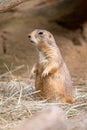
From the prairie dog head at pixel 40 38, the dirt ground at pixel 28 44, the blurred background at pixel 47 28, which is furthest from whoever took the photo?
the blurred background at pixel 47 28

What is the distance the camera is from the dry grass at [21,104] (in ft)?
20.0

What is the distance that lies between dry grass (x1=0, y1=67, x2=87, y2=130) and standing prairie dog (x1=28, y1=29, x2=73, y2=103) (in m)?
0.13

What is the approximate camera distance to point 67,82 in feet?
22.6

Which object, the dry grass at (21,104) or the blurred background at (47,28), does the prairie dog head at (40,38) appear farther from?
the blurred background at (47,28)

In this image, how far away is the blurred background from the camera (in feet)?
34.7

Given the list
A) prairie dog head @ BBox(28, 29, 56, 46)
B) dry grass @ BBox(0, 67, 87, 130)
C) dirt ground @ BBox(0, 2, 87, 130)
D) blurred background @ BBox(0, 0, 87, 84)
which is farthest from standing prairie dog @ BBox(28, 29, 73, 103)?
blurred background @ BBox(0, 0, 87, 84)

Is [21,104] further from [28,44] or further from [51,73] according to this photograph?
[28,44]

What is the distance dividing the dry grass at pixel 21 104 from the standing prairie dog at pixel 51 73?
13 cm

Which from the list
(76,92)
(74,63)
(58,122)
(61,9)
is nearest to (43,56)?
(76,92)

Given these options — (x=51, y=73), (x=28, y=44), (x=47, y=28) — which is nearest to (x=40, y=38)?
(x=51, y=73)

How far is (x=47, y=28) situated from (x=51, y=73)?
458cm

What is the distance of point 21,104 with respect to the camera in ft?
21.0

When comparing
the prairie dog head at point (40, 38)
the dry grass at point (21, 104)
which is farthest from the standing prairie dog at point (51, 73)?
the dry grass at point (21, 104)

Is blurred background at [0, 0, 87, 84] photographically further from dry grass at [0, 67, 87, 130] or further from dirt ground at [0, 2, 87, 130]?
dry grass at [0, 67, 87, 130]
